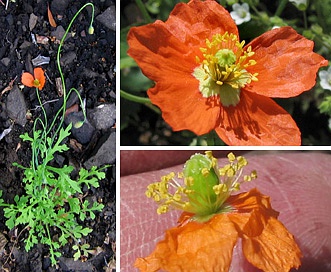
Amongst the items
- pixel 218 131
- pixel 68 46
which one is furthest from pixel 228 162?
pixel 68 46

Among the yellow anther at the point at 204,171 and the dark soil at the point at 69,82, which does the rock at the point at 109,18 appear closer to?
the dark soil at the point at 69,82

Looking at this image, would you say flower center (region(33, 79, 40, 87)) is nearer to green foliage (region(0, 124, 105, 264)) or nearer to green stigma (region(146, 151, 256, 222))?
green foliage (region(0, 124, 105, 264))

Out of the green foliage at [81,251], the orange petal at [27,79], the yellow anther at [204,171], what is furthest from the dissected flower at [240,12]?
the green foliage at [81,251]

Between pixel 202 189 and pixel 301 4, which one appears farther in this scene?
A: pixel 301 4

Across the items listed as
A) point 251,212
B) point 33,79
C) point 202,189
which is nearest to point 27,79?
point 33,79

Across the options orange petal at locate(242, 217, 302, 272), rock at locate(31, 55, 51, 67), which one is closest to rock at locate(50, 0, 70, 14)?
rock at locate(31, 55, 51, 67)

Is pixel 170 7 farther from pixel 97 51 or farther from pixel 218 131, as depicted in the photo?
pixel 218 131

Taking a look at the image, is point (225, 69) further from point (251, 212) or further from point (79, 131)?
point (79, 131)
